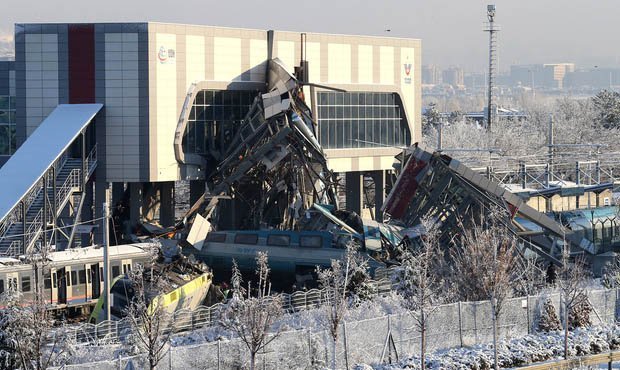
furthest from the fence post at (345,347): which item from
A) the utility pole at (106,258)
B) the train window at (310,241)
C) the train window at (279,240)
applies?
the train window at (279,240)

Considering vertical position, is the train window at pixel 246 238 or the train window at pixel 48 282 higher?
the train window at pixel 246 238

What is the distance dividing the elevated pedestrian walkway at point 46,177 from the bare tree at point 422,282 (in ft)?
55.5

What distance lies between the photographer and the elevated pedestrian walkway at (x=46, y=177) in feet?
186

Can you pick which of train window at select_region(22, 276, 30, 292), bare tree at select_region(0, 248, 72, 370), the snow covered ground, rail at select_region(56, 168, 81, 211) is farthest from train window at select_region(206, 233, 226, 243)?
bare tree at select_region(0, 248, 72, 370)

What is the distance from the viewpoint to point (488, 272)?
43031mm

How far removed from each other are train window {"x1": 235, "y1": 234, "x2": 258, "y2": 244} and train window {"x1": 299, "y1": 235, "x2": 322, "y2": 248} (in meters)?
2.64

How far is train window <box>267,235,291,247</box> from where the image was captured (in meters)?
58.0

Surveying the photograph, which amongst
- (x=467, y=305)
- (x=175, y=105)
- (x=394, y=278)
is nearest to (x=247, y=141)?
(x=175, y=105)

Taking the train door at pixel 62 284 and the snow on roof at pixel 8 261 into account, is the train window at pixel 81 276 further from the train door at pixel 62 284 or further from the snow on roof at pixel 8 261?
the snow on roof at pixel 8 261

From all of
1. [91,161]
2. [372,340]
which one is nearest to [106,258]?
[372,340]

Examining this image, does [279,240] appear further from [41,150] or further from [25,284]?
[25,284]

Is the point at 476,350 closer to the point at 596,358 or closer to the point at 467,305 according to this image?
the point at 467,305

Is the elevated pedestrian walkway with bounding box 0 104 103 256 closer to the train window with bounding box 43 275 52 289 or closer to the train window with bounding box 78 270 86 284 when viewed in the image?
the train window with bounding box 78 270 86 284

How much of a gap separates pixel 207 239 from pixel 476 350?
22142mm
